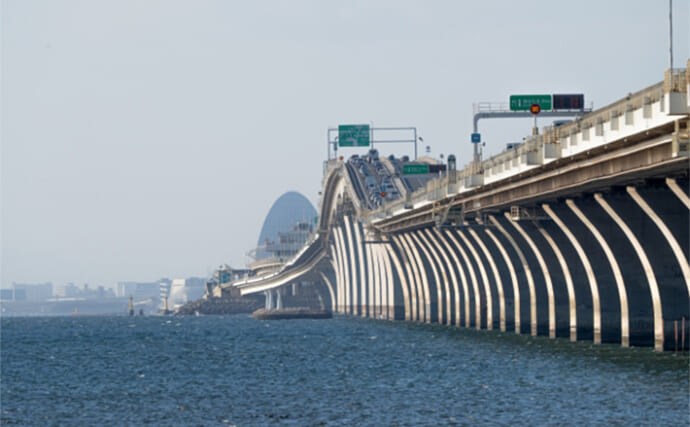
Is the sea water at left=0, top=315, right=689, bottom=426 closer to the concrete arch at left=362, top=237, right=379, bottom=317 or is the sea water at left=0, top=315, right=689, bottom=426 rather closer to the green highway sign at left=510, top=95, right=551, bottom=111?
the green highway sign at left=510, top=95, right=551, bottom=111

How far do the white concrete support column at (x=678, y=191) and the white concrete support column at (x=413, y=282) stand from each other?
94.5 m

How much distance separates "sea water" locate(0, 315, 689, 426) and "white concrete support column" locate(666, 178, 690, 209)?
781 cm

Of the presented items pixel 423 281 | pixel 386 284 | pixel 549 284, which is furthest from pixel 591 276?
pixel 386 284

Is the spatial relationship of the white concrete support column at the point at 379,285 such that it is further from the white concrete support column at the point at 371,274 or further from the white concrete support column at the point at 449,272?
the white concrete support column at the point at 449,272

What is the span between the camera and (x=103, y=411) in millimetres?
50625

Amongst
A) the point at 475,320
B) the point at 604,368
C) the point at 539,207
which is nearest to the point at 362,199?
the point at 475,320

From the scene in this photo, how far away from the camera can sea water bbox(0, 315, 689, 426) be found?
44562 mm

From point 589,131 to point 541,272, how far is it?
1490 inches

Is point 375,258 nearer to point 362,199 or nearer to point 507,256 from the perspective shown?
point 362,199

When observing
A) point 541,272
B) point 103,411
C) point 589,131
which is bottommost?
point 103,411

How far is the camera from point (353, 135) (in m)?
178

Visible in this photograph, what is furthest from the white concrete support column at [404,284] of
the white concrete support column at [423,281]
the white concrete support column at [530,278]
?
the white concrete support column at [530,278]

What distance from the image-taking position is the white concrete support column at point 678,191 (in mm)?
56344

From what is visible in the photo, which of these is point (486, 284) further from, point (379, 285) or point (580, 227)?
point (379, 285)
